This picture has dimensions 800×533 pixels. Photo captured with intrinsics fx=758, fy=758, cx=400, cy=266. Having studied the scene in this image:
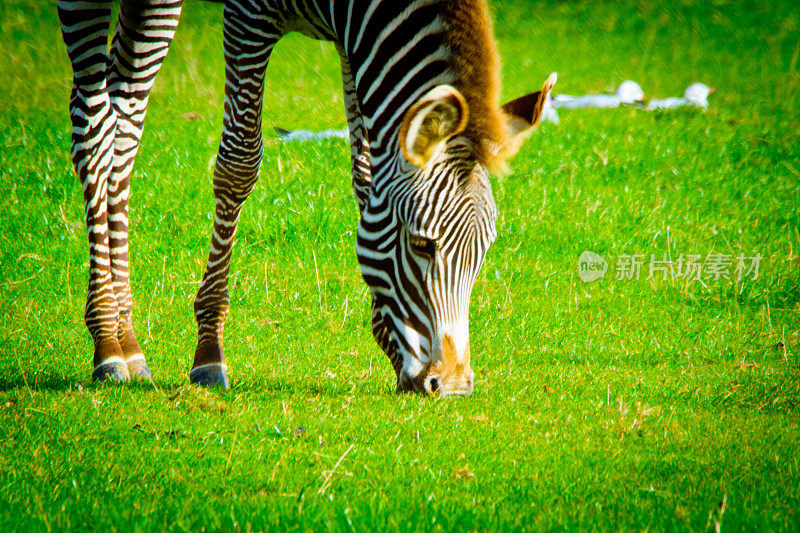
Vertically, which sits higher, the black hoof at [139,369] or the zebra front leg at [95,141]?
the zebra front leg at [95,141]

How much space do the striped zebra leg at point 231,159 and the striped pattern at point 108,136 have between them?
2.20 feet

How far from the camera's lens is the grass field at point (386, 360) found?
13.4 feet

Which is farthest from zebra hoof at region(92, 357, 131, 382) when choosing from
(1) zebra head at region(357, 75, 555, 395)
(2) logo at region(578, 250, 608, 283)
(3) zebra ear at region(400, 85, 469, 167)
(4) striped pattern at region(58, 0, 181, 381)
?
(2) logo at region(578, 250, 608, 283)

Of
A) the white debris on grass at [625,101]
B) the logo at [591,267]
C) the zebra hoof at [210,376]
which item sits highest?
the white debris on grass at [625,101]

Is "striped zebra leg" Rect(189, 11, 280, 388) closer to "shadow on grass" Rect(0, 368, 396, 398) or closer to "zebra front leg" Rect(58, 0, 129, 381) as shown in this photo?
"shadow on grass" Rect(0, 368, 396, 398)

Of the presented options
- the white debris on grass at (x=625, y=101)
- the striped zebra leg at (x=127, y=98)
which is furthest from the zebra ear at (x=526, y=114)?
the white debris on grass at (x=625, y=101)

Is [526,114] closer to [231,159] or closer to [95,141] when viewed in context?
[231,159]

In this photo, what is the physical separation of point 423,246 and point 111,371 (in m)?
3.08

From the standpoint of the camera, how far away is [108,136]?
21.0 ft

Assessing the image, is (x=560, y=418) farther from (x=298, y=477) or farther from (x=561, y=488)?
(x=298, y=477)

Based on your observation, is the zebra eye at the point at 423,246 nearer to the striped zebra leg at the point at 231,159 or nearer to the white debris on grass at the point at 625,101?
the striped zebra leg at the point at 231,159

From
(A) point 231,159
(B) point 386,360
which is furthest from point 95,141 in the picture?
(B) point 386,360

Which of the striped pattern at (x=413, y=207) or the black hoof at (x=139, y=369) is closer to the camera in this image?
the striped pattern at (x=413, y=207)

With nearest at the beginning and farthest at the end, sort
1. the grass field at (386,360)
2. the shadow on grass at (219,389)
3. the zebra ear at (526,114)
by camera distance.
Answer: the grass field at (386,360) → the zebra ear at (526,114) → the shadow on grass at (219,389)
